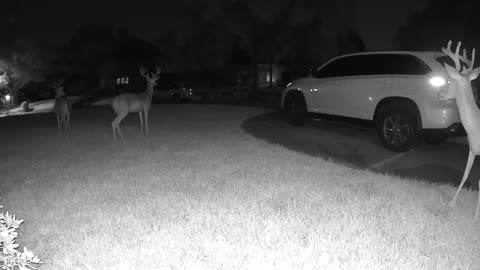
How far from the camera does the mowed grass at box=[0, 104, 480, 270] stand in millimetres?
3201

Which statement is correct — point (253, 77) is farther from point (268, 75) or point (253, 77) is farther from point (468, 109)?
point (268, 75)

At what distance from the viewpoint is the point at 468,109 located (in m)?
3.99

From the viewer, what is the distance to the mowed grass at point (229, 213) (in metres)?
3.20

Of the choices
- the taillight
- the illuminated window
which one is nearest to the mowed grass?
the taillight

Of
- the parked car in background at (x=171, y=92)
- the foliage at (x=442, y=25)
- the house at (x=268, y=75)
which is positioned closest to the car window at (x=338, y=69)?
the foliage at (x=442, y=25)

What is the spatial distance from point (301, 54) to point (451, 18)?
10.1 meters

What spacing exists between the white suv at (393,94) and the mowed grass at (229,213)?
2.02m

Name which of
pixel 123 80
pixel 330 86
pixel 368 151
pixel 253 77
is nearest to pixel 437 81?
pixel 368 151

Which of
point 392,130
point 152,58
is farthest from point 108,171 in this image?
point 152,58

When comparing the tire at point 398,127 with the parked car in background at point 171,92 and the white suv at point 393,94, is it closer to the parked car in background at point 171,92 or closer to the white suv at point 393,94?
the white suv at point 393,94

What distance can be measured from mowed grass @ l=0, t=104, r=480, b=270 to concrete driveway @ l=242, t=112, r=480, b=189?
992 millimetres

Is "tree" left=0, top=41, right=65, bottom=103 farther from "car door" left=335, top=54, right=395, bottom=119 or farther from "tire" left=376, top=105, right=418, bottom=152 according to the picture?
"tire" left=376, top=105, right=418, bottom=152

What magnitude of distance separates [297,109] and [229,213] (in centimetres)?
685

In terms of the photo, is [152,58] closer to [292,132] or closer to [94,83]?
[94,83]
